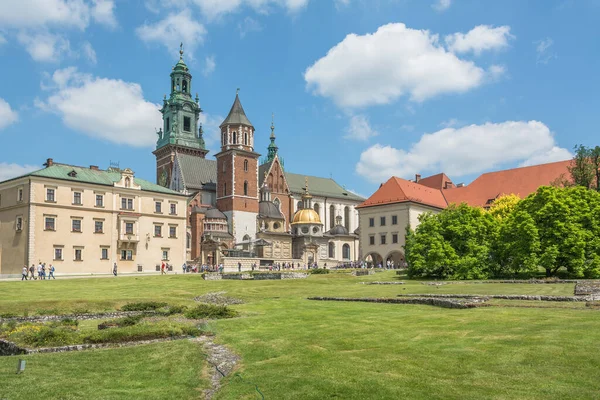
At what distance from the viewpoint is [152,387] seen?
1113 centimetres

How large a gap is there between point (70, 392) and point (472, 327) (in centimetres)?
1076

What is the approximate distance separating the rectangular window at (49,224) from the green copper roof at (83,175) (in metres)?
4.27

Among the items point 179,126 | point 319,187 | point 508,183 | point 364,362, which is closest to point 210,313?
point 364,362

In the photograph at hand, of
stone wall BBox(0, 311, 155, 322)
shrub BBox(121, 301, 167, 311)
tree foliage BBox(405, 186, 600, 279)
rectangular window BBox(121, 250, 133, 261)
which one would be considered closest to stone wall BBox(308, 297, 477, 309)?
shrub BBox(121, 301, 167, 311)

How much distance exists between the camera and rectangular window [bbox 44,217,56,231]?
55.5 m

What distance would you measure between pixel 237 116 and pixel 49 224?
42211mm

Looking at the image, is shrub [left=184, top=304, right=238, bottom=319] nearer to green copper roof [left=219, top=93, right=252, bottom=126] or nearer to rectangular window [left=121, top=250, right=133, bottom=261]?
rectangular window [left=121, top=250, right=133, bottom=261]

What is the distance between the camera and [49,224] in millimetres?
55750

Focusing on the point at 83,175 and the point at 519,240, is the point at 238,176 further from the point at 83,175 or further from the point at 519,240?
the point at 519,240

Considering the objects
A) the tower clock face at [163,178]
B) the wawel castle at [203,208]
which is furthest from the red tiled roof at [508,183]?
the tower clock face at [163,178]

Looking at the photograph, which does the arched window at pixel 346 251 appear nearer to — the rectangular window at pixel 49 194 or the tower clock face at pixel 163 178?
the tower clock face at pixel 163 178

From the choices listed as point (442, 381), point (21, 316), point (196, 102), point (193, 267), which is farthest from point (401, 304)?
point (196, 102)

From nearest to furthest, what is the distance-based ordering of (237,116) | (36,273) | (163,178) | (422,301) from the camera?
(422,301)
(36,273)
(237,116)
(163,178)

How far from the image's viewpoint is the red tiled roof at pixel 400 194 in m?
77.5
